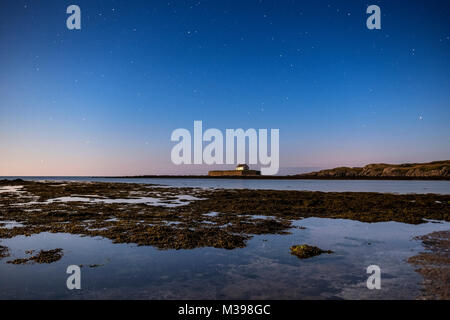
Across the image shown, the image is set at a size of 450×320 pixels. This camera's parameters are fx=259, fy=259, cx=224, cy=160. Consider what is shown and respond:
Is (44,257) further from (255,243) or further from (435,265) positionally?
(435,265)

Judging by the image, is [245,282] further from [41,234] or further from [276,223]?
[41,234]

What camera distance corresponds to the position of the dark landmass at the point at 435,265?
267 inches

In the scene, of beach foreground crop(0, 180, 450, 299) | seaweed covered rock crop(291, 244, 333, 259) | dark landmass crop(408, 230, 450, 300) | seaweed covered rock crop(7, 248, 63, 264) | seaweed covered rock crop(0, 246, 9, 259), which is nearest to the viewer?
dark landmass crop(408, 230, 450, 300)

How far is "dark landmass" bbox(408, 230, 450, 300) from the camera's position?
6.78 meters

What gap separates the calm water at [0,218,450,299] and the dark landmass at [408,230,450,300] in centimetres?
32

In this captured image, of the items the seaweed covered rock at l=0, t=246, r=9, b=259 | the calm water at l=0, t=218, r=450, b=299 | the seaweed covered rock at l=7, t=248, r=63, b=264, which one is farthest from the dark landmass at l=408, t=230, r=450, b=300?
the seaweed covered rock at l=0, t=246, r=9, b=259

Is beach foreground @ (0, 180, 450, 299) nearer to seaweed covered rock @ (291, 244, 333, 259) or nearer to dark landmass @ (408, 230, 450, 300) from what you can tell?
dark landmass @ (408, 230, 450, 300)

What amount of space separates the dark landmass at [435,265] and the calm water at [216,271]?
0.32 metres

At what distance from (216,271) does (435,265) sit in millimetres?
7405

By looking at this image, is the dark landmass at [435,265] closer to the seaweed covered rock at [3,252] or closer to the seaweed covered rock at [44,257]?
the seaweed covered rock at [44,257]

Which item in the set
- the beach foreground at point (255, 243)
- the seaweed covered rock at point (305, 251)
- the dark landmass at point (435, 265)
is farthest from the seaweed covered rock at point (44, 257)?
the dark landmass at point (435, 265)

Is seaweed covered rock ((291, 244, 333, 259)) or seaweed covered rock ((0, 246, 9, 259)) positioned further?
seaweed covered rock ((291, 244, 333, 259))
